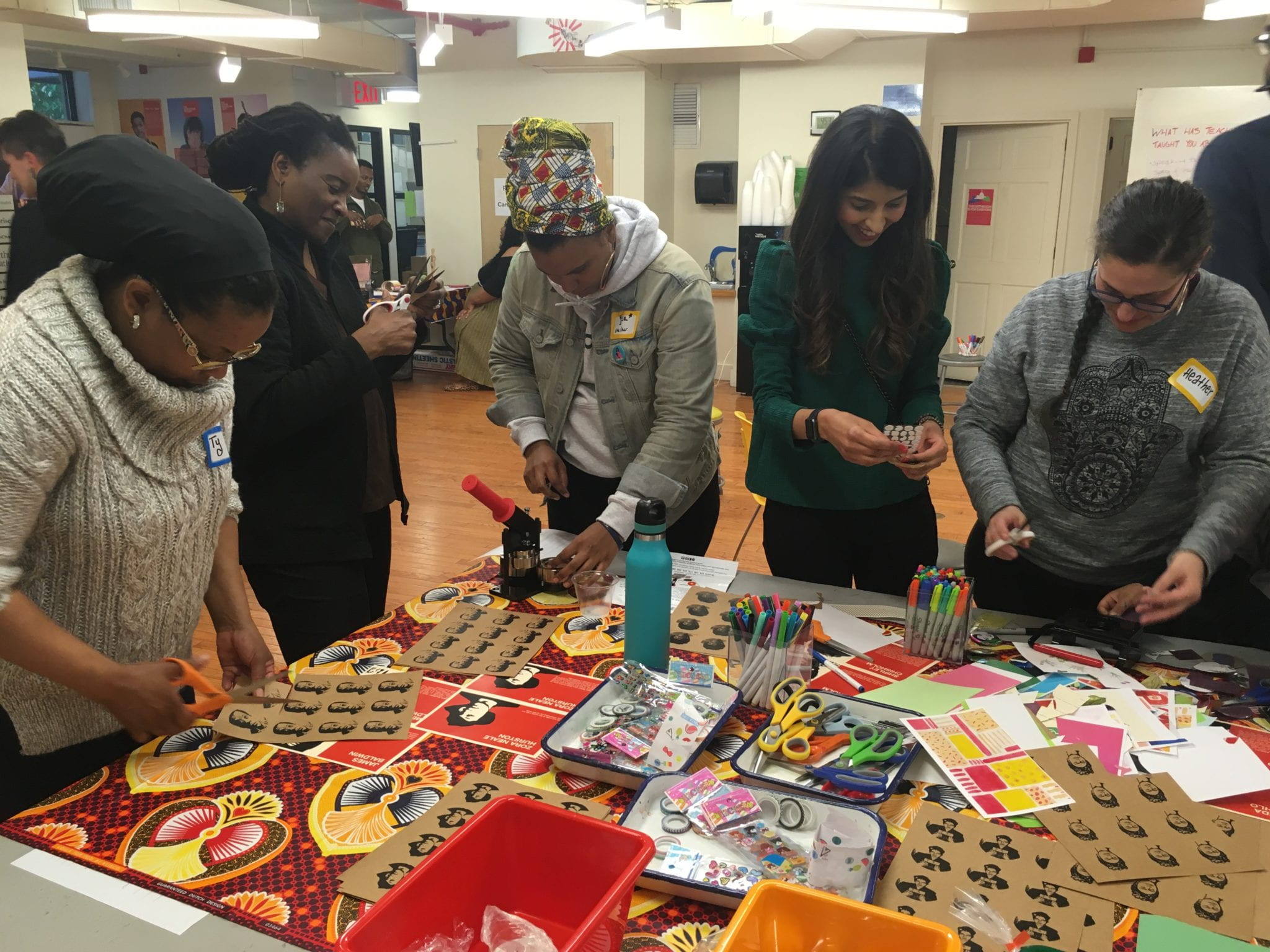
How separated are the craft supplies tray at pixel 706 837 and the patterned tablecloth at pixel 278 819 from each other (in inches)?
0.8

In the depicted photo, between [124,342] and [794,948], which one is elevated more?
[124,342]

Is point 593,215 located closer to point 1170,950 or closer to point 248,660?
point 248,660

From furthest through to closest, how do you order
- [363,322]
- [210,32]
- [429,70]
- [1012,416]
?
[429,70]
[210,32]
[363,322]
[1012,416]

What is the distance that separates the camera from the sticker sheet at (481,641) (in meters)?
1.55

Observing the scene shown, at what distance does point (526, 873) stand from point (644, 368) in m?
1.19

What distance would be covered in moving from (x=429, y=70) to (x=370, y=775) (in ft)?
27.7

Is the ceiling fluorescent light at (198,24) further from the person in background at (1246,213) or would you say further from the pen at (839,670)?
the pen at (839,670)

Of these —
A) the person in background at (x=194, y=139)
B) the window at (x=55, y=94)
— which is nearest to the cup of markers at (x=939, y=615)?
the person in background at (x=194, y=139)

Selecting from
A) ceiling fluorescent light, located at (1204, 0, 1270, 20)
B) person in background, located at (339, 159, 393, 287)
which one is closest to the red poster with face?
ceiling fluorescent light, located at (1204, 0, 1270, 20)

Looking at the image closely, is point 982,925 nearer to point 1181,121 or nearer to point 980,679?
point 980,679

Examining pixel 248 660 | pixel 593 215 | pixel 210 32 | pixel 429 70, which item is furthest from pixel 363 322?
pixel 429 70

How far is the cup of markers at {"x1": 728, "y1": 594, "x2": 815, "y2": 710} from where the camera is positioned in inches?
56.2

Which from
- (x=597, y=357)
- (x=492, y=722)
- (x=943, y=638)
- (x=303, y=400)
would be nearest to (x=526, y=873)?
(x=492, y=722)

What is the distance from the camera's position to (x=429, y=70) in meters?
8.51
